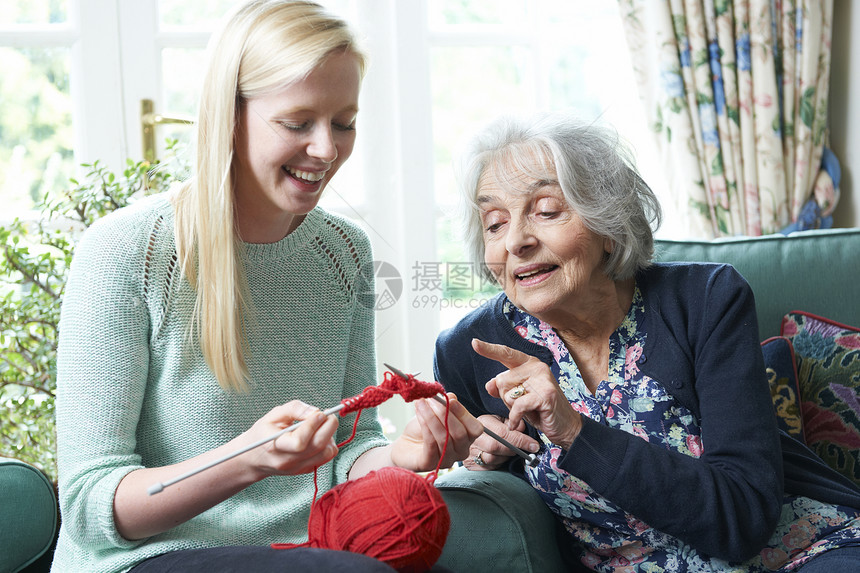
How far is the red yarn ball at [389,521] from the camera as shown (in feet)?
3.46

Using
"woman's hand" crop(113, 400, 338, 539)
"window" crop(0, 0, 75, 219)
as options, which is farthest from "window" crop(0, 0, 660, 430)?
"woman's hand" crop(113, 400, 338, 539)

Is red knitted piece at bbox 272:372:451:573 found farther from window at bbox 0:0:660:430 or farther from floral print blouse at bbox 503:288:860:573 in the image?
window at bbox 0:0:660:430

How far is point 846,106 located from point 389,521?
7.18ft

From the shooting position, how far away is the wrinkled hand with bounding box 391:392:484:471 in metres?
1.20

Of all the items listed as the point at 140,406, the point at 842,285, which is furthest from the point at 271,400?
the point at 842,285

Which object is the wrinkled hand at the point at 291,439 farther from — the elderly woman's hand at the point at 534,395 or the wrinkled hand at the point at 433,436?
the elderly woman's hand at the point at 534,395

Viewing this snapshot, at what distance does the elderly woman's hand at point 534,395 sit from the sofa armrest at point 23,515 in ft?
2.64

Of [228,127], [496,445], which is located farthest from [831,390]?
[228,127]

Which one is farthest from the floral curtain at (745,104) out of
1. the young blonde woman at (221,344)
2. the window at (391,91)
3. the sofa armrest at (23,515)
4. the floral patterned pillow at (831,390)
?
the sofa armrest at (23,515)

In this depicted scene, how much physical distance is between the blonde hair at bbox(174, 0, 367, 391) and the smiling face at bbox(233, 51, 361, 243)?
20mm

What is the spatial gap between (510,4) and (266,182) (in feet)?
6.19

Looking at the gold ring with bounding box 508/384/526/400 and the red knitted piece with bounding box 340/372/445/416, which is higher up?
the red knitted piece with bounding box 340/372/445/416

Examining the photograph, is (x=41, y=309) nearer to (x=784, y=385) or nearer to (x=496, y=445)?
(x=496, y=445)

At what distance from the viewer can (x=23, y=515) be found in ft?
4.37
